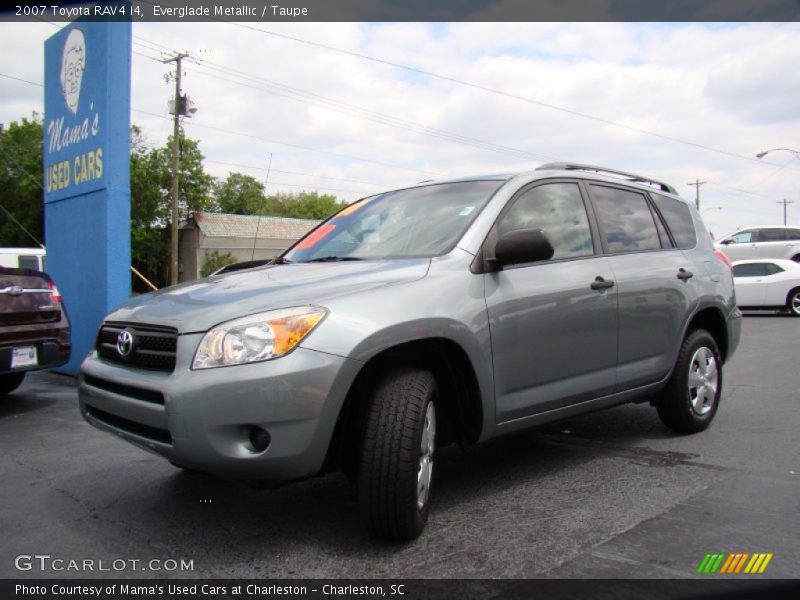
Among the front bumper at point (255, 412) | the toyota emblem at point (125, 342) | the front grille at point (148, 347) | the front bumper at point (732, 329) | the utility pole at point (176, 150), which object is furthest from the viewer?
the utility pole at point (176, 150)

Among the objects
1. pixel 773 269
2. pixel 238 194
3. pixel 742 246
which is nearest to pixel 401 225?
pixel 773 269

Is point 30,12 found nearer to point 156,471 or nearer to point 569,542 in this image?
point 156,471

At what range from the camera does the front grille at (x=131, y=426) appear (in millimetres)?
2930

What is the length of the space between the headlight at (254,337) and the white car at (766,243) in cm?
2194

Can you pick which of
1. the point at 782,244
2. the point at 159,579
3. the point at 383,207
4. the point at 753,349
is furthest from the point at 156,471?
the point at 782,244

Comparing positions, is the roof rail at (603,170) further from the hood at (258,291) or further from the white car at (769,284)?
the white car at (769,284)

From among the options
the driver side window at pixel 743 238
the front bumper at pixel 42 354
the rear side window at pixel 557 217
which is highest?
the driver side window at pixel 743 238

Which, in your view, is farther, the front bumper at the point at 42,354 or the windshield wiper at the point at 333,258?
the front bumper at the point at 42,354

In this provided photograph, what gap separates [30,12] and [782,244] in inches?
832

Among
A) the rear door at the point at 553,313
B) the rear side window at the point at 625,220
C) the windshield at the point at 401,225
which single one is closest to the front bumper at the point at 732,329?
the rear side window at the point at 625,220

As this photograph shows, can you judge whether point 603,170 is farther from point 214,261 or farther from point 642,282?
point 214,261

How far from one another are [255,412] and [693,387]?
3425mm

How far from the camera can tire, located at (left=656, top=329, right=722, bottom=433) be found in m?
4.75

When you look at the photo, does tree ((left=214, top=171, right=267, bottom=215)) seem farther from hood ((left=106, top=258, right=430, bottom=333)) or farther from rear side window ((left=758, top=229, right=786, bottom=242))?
hood ((left=106, top=258, right=430, bottom=333))
